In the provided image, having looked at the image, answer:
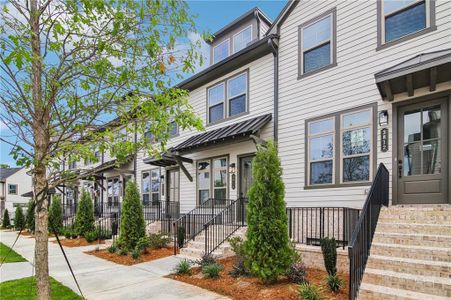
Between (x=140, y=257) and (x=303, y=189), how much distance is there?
16.8 ft

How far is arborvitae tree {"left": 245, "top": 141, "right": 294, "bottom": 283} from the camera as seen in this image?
6.52 m

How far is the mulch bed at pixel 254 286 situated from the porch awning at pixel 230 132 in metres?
4.09

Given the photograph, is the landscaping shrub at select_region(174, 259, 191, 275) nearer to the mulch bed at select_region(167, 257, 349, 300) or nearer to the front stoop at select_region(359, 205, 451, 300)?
the mulch bed at select_region(167, 257, 349, 300)

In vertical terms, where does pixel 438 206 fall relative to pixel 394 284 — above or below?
above

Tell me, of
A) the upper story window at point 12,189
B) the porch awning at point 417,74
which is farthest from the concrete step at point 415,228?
the upper story window at point 12,189

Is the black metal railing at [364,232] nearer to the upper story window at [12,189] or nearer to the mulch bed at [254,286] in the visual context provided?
the mulch bed at [254,286]

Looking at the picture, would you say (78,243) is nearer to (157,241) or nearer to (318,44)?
(157,241)

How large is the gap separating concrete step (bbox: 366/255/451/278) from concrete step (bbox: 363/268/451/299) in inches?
5.1

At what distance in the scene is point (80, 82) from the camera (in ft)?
14.4

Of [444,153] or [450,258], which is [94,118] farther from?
[444,153]

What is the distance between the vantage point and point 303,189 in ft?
31.1

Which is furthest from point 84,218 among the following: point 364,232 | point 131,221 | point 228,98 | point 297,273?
point 364,232

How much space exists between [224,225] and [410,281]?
19.2 ft

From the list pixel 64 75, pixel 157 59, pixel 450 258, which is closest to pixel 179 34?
pixel 157 59
